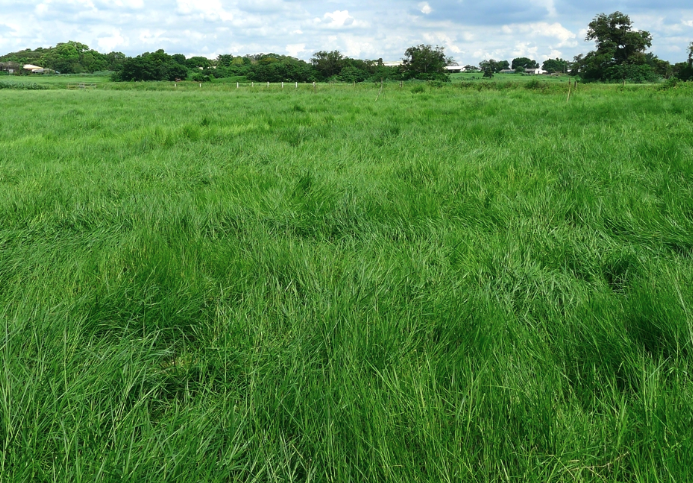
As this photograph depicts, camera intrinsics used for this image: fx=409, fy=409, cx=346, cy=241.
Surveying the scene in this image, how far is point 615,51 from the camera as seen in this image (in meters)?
63.7

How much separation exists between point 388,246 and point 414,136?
A: 4.58m

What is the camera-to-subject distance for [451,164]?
4297mm

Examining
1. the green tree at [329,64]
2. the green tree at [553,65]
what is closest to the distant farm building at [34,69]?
the green tree at [329,64]

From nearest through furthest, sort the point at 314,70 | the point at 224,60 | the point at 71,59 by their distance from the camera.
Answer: the point at 314,70, the point at 224,60, the point at 71,59

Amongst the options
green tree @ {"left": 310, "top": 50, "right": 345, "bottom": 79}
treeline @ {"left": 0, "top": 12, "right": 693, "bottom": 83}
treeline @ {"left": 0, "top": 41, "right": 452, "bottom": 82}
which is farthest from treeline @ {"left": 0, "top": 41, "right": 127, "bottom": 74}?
green tree @ {"left": 310, "top": 50, "right": 345, "bottom": 79}

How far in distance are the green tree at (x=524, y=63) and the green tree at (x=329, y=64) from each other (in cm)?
7460

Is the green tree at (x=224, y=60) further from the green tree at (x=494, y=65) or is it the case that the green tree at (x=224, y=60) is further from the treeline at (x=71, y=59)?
the green tree at (x=494, y=65)

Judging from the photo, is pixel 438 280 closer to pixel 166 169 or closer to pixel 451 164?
pixel 451 164

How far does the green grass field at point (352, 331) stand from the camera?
40.3 inches

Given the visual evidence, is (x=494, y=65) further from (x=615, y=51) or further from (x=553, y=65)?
(x=615, y=51)

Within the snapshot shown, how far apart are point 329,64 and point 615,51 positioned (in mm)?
52168

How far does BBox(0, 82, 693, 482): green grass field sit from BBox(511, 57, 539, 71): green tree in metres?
151

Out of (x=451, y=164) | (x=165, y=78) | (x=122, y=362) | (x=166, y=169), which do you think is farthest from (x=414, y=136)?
(x=165, y=78)

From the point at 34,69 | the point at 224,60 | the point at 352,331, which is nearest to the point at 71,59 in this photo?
the point at 34,69
